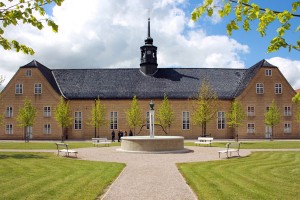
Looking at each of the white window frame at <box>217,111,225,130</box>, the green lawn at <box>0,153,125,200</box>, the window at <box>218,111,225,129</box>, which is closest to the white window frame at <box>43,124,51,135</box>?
the white window frame at <box>217,111,225,130</box>

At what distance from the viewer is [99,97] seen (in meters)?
51.6

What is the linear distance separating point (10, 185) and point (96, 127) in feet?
129

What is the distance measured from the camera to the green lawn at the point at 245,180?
418 inches

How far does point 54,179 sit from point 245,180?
23.0 ft

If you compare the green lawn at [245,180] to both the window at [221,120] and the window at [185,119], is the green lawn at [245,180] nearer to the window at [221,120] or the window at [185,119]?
the window at [185,119]

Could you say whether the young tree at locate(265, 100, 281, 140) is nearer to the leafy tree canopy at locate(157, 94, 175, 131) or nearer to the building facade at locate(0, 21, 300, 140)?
the building facade at locate(0, 21, 300, 140)

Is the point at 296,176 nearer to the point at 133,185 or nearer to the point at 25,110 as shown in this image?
the point at 133,185

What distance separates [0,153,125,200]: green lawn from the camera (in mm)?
10552

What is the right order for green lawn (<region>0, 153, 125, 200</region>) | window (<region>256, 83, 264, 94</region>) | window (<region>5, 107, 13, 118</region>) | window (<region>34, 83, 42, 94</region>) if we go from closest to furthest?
green lawn (<region>0, 153, 125, 200</region>), window (<region>5, 107, 13, 118</region>), window (<region>34, 83, 42, 94</region>), window (<region>256, 83, 264, 94</region>)

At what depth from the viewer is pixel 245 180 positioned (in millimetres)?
12898

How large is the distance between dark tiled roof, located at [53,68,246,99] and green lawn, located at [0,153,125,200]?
3467cm

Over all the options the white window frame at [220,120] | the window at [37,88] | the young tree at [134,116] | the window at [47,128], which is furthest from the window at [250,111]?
the window at [37,88]

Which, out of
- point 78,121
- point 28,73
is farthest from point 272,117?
point 28,73

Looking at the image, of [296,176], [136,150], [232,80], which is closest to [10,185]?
[296,176]
